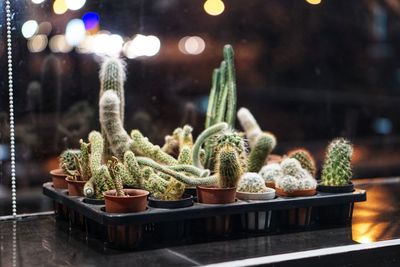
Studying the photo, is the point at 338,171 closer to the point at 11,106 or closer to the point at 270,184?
the point at 270,184

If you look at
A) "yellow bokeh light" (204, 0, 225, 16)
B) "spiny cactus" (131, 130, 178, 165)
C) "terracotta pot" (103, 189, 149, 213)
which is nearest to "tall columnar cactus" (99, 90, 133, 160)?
"spiny cactus" (131, 130, 178, 165)

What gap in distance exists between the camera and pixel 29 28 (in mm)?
2004

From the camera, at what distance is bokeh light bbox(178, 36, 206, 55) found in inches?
91.4

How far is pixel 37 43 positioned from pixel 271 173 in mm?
858

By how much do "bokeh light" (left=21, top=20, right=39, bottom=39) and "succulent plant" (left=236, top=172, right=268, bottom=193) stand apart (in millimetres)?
827

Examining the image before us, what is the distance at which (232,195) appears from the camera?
1.64m

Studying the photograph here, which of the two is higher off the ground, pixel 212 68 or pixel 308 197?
pixel 212 68

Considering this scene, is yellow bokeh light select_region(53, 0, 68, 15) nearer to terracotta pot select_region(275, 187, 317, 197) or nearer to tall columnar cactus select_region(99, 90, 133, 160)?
tall columnar cactus select_region(99, 90, 133, 160)

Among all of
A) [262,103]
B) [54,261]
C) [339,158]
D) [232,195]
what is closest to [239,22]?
[262,103]

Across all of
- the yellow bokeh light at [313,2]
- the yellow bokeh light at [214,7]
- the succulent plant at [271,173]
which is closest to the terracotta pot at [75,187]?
the succulent plant at [271,173]

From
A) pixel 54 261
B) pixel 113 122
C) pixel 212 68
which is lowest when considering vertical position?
pixel 54 261

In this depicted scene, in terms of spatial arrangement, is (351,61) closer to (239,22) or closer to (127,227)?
(239,22)

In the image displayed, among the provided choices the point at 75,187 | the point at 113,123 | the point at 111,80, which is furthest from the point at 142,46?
the point at 75,187

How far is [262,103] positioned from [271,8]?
1.22 ft
